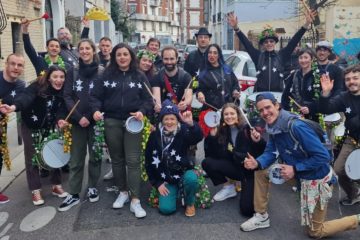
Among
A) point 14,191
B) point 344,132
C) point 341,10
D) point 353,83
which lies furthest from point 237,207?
point 341,10

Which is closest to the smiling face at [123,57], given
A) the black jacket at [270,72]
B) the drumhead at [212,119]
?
the drumhead at [212,119]

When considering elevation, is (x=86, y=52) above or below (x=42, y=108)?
above

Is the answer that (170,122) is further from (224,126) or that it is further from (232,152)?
(232,152)

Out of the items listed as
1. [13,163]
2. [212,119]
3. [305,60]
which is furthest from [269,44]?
[13,163]

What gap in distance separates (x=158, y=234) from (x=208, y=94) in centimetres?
221

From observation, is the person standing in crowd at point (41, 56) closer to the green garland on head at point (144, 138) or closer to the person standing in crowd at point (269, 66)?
the green garland on head at point (144, 138)

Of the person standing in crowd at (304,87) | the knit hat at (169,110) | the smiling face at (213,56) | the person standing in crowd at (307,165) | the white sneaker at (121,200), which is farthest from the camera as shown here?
the smiling face at (213,56)

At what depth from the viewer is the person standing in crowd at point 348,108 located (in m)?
4.41

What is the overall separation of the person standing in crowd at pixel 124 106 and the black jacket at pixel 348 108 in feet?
6.35

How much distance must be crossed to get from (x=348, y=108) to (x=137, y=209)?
2.55 m

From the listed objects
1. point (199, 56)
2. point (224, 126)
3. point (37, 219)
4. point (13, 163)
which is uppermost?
point (199, 56)

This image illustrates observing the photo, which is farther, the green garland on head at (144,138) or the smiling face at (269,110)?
the green garland on head at (144,138)

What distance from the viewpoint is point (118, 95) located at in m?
4.55

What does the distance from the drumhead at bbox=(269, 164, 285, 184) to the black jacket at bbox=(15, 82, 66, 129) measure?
7.95 ft
